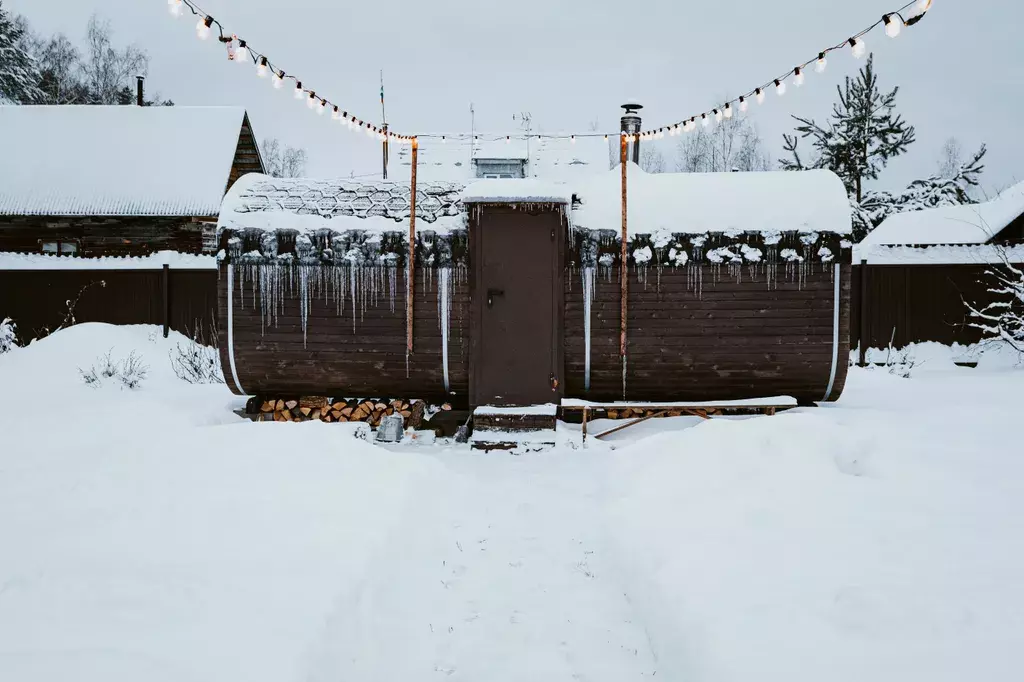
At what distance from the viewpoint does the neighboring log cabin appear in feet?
53.2

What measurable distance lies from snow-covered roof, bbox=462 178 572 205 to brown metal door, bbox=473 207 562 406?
5.6 inches

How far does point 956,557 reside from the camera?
310 cm

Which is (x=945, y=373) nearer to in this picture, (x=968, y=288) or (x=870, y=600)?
(x=968, y=288)

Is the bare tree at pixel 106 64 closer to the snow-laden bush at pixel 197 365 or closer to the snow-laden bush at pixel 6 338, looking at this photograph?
the snow-laden bush at pixel 6 338

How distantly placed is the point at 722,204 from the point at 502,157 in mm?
9344

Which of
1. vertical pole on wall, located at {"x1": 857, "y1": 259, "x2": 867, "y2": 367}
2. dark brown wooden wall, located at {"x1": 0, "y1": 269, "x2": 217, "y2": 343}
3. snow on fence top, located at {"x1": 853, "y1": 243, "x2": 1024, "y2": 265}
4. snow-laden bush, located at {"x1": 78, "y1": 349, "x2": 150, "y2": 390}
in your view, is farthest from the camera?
dark brown wooden wall, located at {"x1": 0, "y1": 269, "x2": 217, "y2": 343}

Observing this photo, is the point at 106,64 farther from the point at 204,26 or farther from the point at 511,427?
the point at 511,427

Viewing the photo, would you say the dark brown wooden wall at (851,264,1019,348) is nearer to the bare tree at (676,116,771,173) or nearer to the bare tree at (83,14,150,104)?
the bare tree at (676,116,771,173)

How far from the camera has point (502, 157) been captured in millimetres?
15531

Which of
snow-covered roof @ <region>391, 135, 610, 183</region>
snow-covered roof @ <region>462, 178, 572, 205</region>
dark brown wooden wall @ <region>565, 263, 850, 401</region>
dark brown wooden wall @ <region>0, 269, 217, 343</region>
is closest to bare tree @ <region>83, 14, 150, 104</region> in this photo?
snow-covered roof @ <region>391, 135, 610, 183</region>

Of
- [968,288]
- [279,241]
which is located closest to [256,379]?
[279,241]

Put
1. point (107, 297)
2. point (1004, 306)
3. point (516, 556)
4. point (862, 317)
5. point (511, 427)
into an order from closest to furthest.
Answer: point (516, 556), point (511, 427), point (1004, 306), point (862, 317), point (107, 297)

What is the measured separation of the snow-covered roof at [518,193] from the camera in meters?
6.74

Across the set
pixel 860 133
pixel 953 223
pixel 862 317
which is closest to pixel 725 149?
pixel 860 133
